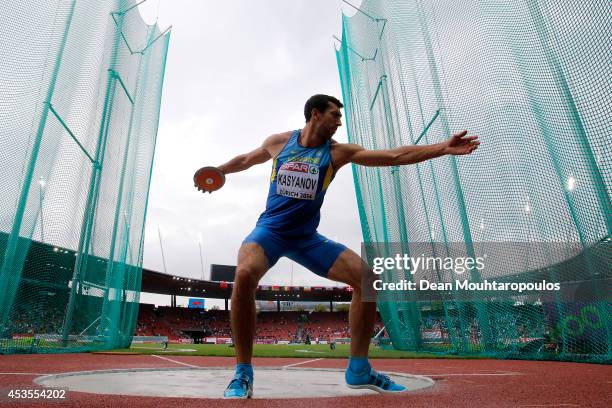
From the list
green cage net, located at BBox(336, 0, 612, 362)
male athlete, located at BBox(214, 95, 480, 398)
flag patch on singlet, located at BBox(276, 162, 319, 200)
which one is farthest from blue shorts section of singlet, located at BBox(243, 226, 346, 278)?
green cage net, located at BBox(336, 0, 612, 362)

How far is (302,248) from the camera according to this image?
2.73 metres

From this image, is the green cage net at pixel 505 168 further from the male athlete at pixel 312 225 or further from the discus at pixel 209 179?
the discus at pixel 209 179

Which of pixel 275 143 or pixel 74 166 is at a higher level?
pixel 74 166

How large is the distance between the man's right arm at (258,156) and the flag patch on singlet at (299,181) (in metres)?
0.28

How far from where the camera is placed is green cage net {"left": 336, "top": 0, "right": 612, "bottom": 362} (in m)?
4.43

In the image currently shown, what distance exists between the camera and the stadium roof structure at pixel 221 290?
133 feet

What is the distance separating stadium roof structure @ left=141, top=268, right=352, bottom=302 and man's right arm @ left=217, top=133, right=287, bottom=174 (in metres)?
35.9

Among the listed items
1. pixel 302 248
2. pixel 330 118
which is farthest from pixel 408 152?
pixel 302 248

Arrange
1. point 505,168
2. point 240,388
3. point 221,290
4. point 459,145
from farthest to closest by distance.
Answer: point 221,290 → point 505,168 → point 459,145 → point 240,388

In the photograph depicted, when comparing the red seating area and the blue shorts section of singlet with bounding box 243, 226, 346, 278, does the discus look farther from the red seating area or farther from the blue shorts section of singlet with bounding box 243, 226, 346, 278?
the red seating area

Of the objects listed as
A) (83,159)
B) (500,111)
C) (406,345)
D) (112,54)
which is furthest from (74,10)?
(406,345)

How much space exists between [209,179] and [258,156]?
0.38 m

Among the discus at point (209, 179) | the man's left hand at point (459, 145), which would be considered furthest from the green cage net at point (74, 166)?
the man's left hand at point (459, 145)

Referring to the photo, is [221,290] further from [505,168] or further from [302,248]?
[302,248]
